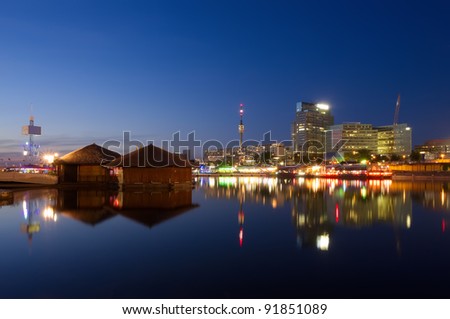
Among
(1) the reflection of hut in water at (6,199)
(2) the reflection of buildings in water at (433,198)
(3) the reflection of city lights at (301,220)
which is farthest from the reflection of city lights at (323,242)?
(1) the reflection of hut in water at (6,199)

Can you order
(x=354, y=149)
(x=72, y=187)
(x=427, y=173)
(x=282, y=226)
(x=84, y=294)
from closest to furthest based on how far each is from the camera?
(x=84, y=294), (x=282, y=226), (x=72, y=187), (x=427, y=173), (x=354, y=149)

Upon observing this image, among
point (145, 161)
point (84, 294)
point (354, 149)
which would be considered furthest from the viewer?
point (354, 149)

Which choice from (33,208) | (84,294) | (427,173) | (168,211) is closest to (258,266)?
(84,294)

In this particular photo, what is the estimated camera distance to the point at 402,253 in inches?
468

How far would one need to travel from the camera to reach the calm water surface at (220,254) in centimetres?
850

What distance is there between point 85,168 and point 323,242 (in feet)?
101

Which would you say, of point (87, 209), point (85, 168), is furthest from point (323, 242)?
point (85, 168)

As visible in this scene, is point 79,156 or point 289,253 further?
point 79,156

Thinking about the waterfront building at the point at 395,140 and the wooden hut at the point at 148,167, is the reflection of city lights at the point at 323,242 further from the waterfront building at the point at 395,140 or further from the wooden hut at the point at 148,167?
the waterfront building at the point at 395,140

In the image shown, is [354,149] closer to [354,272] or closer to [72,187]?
[72,187]

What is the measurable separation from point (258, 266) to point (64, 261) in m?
5.47

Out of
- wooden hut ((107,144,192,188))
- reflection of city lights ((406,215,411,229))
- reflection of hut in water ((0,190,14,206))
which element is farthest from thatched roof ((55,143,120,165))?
reflection of city lights ((406,215,411,229))

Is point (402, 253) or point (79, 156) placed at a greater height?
point (79, 156)

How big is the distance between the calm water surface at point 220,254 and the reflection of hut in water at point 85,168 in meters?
16.9
